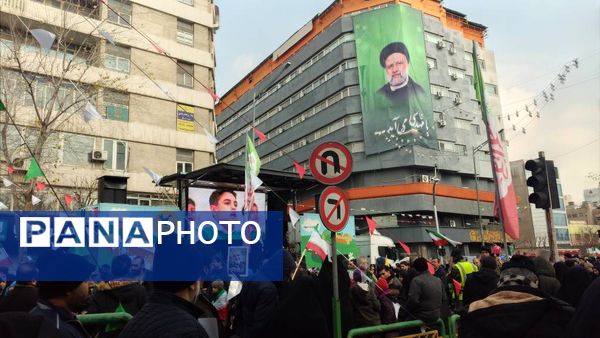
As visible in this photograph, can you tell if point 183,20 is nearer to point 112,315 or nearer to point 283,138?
point 112,315

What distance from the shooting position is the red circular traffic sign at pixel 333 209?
5859 mm

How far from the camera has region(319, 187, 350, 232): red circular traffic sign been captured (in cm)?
586

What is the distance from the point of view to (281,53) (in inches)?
2522

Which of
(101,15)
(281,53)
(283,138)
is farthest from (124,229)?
(281,53)

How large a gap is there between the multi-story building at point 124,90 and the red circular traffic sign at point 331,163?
592 inches

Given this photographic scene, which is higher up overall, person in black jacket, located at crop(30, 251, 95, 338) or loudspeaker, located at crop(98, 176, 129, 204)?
loudspeaker, located at crop(98, 176, 129, 204)

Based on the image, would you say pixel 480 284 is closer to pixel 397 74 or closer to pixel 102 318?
pixel 102 318

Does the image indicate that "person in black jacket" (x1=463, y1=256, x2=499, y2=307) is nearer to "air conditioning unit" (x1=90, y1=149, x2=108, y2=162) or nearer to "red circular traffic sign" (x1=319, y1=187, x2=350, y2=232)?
"red circular traffic sign" (x1=319, y1=187, x2=350, y2=232)

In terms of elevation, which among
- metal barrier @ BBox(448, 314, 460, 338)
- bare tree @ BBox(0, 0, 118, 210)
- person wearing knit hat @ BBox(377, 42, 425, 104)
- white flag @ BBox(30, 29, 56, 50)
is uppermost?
person wearing knit hat @ BBox(377, 42, 425, 104)

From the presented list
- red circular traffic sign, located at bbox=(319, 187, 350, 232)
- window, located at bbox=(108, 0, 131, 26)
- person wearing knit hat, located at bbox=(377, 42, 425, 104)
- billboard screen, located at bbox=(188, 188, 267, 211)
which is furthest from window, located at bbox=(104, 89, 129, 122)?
person wearing knit hat, located at bbox=(377, 42, 425, 104)

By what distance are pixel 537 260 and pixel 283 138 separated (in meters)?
56.6

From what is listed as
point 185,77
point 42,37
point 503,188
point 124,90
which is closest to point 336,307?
point 503,188

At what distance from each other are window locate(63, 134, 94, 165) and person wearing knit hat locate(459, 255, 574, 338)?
2275cm

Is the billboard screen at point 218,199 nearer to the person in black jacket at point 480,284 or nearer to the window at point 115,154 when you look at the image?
the person in black jacket at point 480,284
